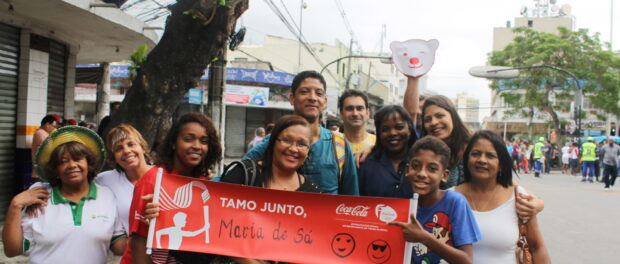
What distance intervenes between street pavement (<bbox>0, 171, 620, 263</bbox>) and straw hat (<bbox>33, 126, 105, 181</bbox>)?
10.7ft

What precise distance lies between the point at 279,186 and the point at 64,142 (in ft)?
4.29

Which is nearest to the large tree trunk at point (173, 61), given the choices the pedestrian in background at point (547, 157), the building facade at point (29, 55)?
the building facade at point (29, 55)

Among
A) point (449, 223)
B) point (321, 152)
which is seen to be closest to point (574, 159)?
point (321, 152)

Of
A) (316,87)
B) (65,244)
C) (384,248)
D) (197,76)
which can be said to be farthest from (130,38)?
(384,248)

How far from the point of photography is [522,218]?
2959mm

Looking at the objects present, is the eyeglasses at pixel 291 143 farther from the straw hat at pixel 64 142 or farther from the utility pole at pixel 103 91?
the utility pole at pixel 103 91

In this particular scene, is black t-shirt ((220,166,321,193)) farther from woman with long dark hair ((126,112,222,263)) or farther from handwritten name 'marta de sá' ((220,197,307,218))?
woman with long dark hair ((126,112,222,263))

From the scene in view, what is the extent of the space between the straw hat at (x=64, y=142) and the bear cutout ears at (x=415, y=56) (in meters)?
2.54

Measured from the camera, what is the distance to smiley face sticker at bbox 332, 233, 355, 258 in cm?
303

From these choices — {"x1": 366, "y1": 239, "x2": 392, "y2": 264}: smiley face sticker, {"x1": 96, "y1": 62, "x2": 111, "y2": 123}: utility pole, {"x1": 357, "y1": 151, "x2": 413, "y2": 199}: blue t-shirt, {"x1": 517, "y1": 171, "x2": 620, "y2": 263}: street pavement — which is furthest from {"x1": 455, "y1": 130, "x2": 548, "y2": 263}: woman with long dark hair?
{"x1": 96, "y1": 62, "x2": 111, "y2": 123}: utility pole

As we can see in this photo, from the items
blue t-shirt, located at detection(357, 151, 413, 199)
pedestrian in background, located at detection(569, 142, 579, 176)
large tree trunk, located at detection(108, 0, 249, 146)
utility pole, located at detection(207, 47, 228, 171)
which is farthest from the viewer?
pedestrian in background, located at detection(569, 142, 579, 176)

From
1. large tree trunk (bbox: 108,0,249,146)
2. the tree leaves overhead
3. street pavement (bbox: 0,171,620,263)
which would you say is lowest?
street pavement (bbox: 0,171,620,263)

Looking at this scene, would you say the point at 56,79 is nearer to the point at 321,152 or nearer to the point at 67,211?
the point at 67,211

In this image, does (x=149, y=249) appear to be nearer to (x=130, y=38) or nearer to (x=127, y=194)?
(x=127, y=194)
